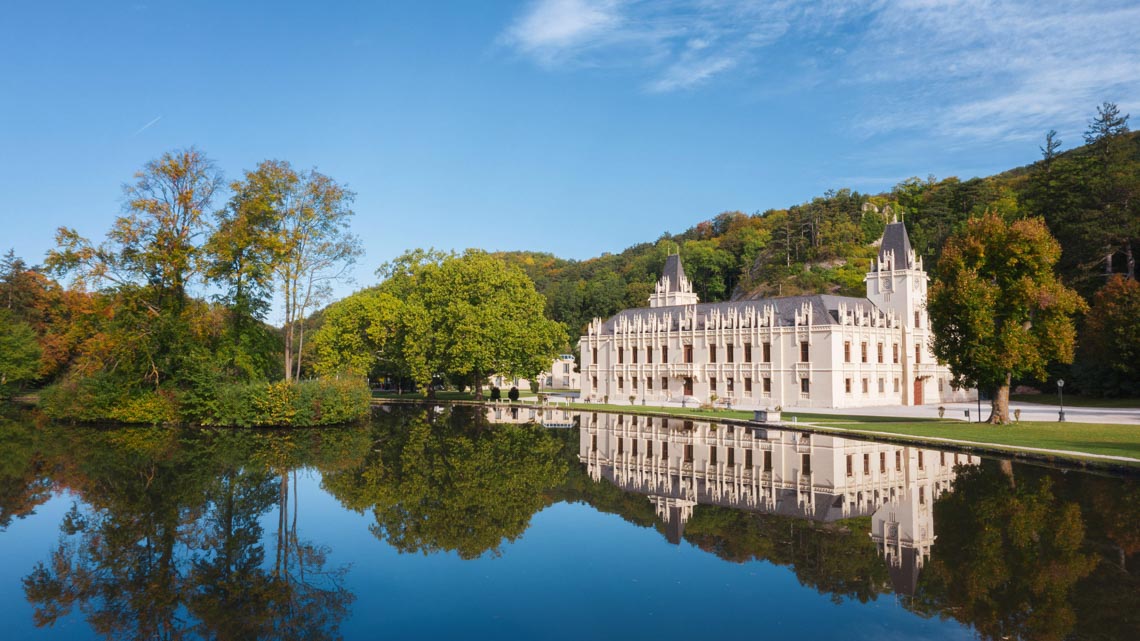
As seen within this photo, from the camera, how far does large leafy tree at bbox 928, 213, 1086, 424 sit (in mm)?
36312

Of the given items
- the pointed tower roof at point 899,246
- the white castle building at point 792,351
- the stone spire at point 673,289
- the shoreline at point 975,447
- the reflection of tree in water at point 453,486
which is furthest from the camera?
the stone spire at point 673,289

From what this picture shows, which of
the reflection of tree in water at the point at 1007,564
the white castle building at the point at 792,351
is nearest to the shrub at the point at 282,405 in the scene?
the white castle building at the point at 792,351

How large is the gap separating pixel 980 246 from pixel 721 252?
3400 inches

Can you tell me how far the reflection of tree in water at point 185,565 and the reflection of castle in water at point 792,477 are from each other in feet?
24.7

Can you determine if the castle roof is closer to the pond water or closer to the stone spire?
the stone spire

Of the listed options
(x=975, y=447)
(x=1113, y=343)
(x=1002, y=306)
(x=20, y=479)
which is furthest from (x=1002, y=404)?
(x=20, y=479)

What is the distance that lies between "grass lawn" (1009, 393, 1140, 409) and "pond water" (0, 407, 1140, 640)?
134 ft

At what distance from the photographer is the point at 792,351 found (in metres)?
59.7

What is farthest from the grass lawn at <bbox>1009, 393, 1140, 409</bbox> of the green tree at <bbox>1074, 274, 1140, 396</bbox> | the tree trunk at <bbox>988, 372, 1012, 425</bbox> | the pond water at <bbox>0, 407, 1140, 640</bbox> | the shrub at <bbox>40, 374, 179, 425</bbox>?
the shrub at <bbox>40, 374, 179, 425</bbox>

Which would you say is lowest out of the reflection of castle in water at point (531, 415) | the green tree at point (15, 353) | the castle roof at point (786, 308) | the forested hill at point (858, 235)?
the reflection of castle in water at point (531, 415)

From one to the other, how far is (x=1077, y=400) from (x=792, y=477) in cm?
5320

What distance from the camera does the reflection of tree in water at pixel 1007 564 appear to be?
9938 millimetres

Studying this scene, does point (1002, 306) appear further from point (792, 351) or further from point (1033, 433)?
point (792, 351)

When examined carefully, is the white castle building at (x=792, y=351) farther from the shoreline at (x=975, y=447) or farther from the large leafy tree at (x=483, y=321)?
the shoreline at (x=975, y=447)
